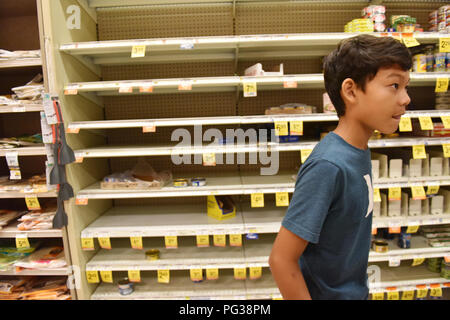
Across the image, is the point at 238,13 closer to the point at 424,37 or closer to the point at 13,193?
the point at 424,37

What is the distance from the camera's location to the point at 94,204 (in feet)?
7.52

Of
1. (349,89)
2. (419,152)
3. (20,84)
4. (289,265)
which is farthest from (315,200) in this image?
(20,84)

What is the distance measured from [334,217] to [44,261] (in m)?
2.17

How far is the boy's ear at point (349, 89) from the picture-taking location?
886 millimetres

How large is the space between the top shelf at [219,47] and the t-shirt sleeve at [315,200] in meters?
1.31

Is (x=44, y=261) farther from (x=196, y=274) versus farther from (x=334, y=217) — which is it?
(x=334, y=217)

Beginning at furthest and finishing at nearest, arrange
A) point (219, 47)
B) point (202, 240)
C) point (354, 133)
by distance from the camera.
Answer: point (202, 240) < point (219, 47) < point (354, 133)

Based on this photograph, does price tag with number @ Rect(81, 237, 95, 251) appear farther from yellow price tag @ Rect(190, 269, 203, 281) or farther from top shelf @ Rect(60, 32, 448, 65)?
top shelf @ Rect(60, 32, 448, 65)

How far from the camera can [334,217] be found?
0.87 metres

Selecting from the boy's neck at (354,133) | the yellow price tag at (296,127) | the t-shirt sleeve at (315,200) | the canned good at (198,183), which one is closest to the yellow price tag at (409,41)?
the yellow price tag at (296,127)

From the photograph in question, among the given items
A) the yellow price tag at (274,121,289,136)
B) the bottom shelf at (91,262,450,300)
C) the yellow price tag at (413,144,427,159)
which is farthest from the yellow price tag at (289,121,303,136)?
the bottom shelf at (91,262,450,300)
